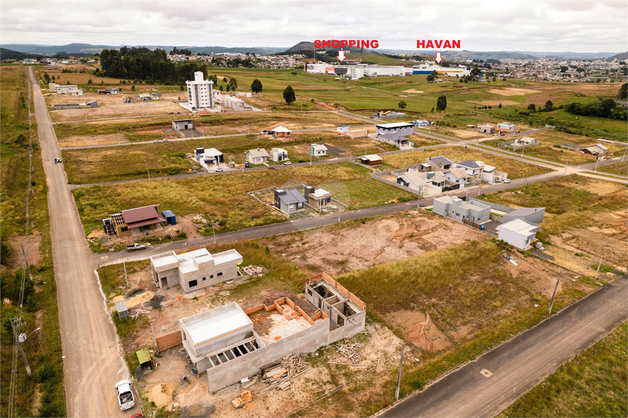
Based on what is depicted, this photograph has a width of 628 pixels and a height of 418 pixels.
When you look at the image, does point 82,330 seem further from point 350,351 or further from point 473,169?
point 473,169

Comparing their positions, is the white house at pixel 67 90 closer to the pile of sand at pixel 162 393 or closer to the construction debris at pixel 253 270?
the construction debris at pixel 253 270

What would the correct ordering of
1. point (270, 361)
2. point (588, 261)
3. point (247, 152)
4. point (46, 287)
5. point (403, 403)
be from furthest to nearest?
point (247, 152)
point (588, 261)
point (46, 287)
point (270, 361)
point (403, 403)

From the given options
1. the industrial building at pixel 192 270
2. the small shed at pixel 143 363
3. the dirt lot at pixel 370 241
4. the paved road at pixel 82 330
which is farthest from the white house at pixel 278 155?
the small shed at pixel 143 363

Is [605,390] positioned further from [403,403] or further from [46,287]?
[46,287]

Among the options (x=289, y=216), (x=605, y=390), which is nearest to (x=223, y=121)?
(x=289, y=216)

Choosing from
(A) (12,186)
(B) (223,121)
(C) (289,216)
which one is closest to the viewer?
(C) (289,216)
